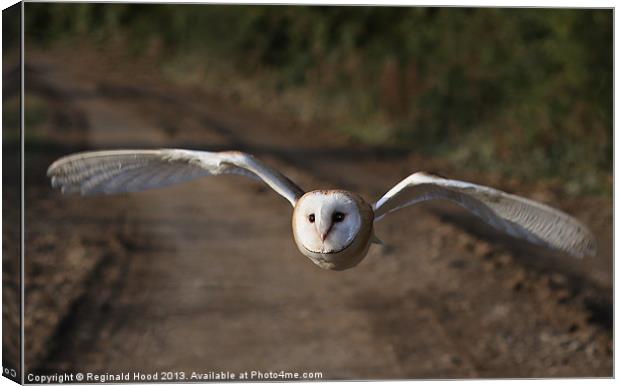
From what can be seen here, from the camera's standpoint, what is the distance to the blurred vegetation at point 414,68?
5383 mm

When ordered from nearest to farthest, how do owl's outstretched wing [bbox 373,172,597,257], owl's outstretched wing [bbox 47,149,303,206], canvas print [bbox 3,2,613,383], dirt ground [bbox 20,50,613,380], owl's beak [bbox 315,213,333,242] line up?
owl's beak [bbox 315,213,333,242] < owl's outstretched wing [bbox 373,172,597,257] < owl's outstretched wing [bbox 47,149,303,206] < canvas print [bbox 3,2,613,383] < dirt ground [bbox 20,50,613,380]

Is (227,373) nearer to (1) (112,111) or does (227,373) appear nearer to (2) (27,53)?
(2) (27,53)

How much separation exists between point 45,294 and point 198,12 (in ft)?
9.91

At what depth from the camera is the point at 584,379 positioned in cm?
401

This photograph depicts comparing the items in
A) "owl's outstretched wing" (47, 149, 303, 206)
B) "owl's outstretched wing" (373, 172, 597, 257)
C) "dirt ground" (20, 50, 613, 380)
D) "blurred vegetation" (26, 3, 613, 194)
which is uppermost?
"blurred vegetation" (26, 3, 613, 194)

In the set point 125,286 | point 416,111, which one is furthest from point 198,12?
point 125,286

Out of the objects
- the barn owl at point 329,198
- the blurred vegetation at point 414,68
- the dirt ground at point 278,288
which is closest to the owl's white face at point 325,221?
the barn owl at point 329,198

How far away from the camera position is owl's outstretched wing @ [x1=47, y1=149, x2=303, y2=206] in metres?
2.76

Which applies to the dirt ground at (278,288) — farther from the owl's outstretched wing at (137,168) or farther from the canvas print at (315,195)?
the owl's outstretched wing at (137,168)

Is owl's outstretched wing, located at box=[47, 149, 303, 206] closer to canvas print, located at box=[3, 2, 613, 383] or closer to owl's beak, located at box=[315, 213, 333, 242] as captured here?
canvas print, located at box=[3, 2, 613, 383]

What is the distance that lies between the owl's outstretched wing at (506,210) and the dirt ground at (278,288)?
1.41m

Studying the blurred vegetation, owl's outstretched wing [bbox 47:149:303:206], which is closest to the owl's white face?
owl's outstretched wing [bbox 47:149:303:206]

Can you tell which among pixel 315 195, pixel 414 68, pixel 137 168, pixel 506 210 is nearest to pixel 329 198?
pixel 315 195

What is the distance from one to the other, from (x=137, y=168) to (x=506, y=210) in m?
0.87
